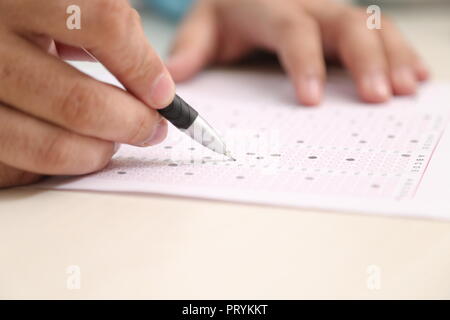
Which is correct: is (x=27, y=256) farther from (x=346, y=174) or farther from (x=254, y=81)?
(x=254, y=81)

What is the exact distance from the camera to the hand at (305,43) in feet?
2.70

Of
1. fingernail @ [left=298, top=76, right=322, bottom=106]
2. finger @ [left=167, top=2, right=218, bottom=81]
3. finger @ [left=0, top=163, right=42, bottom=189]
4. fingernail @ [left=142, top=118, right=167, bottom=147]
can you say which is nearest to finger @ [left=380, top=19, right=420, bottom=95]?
fingernail @ [left=298, top=76, right=322, bottom=106]

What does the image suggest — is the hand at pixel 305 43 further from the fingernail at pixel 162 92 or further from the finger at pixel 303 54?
the fingernail at pixel 162 92

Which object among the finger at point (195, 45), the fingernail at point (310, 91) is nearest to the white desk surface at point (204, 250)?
the fingernail at point (310, 91)

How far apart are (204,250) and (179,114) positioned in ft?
0.55

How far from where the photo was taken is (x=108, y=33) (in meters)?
0.48

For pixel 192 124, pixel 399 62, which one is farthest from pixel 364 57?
pixel 192 124

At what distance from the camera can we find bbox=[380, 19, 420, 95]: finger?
82cm

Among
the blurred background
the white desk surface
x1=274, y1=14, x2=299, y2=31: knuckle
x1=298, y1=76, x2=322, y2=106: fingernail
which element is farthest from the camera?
the blurred background

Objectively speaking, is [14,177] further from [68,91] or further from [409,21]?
[409,21]

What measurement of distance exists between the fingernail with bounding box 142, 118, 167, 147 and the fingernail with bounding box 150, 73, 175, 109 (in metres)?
0.03

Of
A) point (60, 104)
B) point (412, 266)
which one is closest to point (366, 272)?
point (412, 266)

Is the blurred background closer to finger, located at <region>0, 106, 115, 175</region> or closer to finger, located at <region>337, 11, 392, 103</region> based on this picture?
finger, located at <region>337, 11, 392, 103</region>
